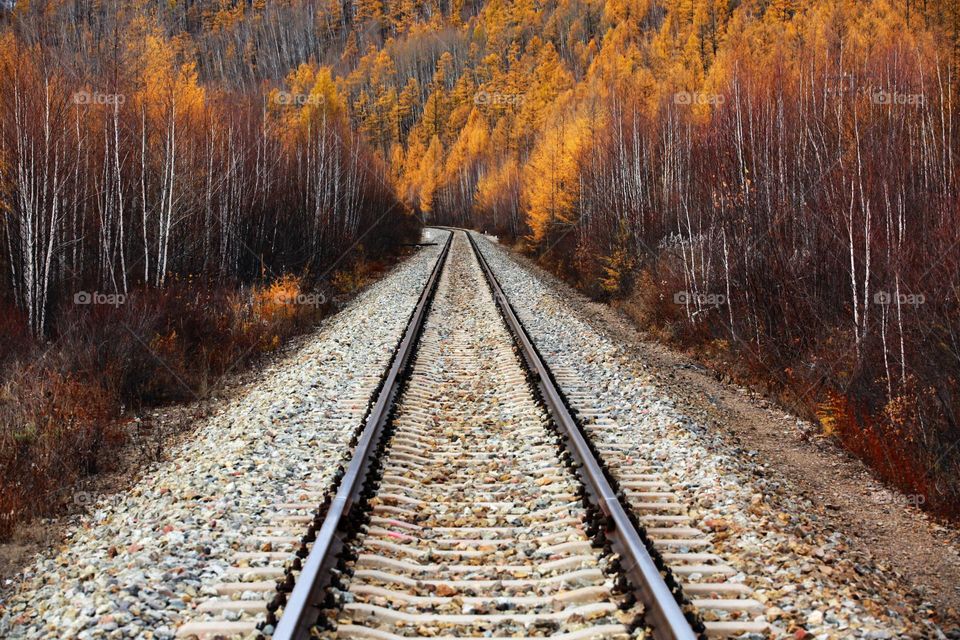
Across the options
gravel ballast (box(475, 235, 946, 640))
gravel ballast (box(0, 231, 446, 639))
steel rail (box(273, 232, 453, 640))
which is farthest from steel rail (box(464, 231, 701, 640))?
gravel ballast (box(0, 231, 446, 639))

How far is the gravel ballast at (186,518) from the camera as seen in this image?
12.2ft

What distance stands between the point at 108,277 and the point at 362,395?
893cm

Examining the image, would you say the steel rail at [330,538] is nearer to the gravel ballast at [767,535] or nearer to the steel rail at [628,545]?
the steel rail at [628,545]

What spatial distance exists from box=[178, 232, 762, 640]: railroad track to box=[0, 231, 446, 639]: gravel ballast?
0.27 metres

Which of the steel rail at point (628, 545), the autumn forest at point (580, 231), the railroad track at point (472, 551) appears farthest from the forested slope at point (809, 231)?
the railroad track at point (472, 551)

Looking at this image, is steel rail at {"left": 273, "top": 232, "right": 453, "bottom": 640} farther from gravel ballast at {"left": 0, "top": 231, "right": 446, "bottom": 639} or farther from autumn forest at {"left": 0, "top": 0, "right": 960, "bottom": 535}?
autumn forest at {"left": 0, "top": 0, "right": 960, "bottom": 535}

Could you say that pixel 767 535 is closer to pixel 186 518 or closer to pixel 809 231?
pixel 186 518

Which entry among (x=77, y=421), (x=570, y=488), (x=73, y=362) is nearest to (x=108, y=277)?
(x=73, y=362)

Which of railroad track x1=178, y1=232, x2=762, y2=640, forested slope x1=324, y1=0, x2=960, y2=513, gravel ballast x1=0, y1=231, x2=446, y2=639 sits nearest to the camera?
railroad track x1=178, y1=232, x2=762, y2=640

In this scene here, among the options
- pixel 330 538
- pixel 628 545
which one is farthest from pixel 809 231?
pixel 330 538

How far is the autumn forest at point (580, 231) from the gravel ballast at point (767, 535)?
1530 mm

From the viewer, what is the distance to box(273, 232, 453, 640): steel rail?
337 centimetres

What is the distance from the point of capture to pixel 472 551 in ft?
14.5

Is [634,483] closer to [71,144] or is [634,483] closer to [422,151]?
[71,144]
